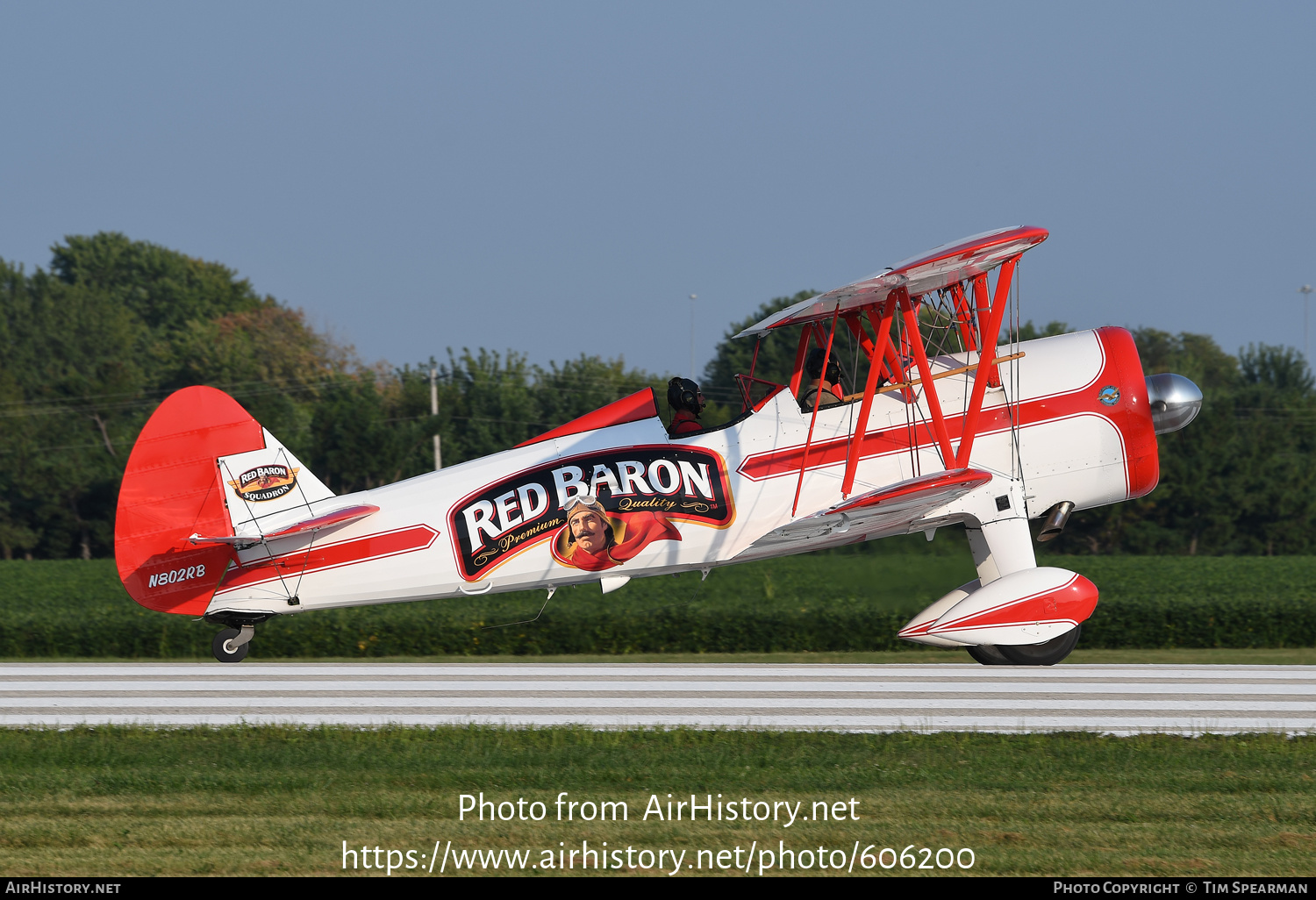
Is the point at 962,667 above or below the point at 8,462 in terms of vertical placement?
below

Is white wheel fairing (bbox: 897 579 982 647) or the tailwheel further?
the tailwheel

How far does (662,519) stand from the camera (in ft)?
36.3

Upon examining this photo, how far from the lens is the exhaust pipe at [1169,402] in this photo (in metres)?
11.3

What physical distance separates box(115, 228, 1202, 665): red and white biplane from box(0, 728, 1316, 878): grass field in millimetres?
2864

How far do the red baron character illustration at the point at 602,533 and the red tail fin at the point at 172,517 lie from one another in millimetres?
3070

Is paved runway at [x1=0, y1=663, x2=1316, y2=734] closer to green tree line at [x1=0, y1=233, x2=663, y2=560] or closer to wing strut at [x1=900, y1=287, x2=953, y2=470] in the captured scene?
wing strut at [x1=900, y1=287, x2=953, y2=470]

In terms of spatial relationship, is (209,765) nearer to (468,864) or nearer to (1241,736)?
(468,864)

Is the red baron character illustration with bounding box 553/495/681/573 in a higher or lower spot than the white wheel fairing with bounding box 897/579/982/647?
higher

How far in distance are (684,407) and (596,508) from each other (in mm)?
1225

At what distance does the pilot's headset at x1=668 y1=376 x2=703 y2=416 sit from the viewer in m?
11.2

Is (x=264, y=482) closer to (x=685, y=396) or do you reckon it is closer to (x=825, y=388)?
(x=685, y=396)

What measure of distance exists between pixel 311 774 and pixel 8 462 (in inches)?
1685

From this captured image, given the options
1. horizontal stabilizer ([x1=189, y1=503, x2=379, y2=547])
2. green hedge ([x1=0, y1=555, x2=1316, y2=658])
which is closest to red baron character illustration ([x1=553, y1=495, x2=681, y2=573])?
horizontal stabilizer ([x1=189, y1=503, x2=379, y2=547])
